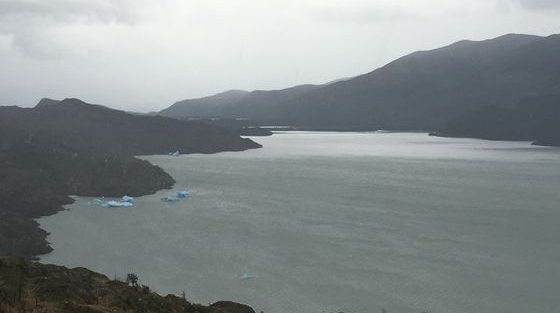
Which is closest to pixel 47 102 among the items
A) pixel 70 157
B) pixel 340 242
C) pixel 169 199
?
pixel 70 157

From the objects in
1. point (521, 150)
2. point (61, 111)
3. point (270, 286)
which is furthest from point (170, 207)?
point (521, 150)

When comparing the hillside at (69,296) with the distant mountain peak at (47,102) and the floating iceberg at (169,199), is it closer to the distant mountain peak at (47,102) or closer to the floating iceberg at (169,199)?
the floating iceberg at (169,199)

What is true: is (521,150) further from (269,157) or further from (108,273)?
(108,273)

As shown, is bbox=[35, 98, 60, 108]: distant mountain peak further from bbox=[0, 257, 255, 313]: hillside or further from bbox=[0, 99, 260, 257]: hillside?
bbox=[0, 257, 255, 313]: hillside

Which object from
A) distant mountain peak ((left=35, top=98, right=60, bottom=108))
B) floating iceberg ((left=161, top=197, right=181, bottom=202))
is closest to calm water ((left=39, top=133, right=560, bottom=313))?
floating iceberg ((left=161, top=197, right=181, bottom=202))

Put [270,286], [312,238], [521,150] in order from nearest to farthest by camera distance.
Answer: [270,286], [312,238], [521,150]

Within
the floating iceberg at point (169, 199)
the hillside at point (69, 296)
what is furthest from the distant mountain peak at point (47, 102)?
the hillside at point (69, 296)
